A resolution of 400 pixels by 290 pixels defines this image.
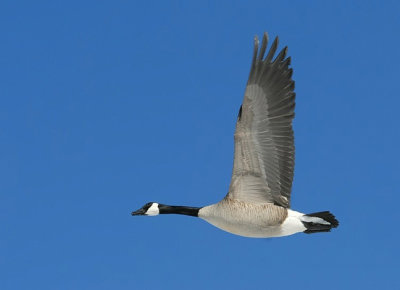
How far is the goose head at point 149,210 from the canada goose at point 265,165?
1.43 m

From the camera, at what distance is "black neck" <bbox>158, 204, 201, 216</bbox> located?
12.1 m

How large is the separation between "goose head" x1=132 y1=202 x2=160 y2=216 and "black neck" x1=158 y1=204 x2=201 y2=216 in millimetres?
82

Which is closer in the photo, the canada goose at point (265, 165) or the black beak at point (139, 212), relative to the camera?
the canada goose at point (265, 165)

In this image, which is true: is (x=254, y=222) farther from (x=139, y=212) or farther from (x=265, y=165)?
(x=139, y=212)

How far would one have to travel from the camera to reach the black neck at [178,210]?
12.1m

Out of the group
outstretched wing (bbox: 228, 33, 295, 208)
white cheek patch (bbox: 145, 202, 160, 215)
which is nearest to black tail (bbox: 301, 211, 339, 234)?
outstretched wing (bbox: 228, 33, 295, 208)

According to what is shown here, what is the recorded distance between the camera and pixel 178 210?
1258cm

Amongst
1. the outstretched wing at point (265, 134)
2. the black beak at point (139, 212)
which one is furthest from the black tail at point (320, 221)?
the black beak at point (139, 212)

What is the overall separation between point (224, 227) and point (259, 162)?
119cm

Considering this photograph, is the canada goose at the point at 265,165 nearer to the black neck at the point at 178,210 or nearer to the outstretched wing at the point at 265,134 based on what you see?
the outstretched wing at the point at 265,134

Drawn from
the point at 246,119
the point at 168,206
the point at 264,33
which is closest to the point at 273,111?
the point at 246,119

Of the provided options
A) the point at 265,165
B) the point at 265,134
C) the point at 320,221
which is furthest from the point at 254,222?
the point at 265,134

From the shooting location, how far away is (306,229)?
11.5m

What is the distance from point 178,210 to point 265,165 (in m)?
2.01
